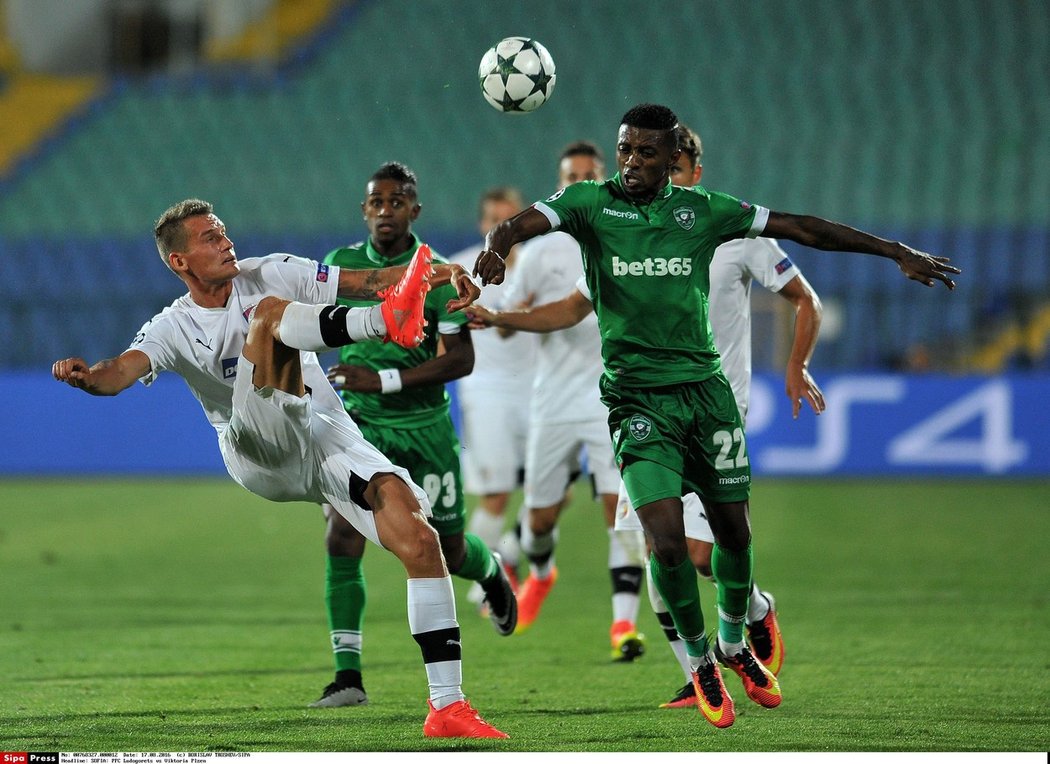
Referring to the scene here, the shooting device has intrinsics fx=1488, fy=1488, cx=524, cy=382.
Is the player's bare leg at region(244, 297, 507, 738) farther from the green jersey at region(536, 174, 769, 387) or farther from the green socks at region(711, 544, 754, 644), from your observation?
the green socks at region(711, 544, 754, 644)

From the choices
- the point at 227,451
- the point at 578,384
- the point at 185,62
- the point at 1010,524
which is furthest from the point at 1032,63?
the point at 227,451

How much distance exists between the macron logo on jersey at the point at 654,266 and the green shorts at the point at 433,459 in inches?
62.6

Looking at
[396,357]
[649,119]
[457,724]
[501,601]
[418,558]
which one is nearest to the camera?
[457,724]

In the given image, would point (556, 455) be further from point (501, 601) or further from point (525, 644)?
point (501, 601)

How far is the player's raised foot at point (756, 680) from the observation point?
559cm

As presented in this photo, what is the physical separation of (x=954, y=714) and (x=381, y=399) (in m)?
2.74

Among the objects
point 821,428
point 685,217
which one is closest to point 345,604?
point 685,217

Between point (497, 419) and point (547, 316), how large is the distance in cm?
292

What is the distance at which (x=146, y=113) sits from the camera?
2264 centimetres

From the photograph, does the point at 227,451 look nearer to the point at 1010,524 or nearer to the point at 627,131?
the point at 627,131

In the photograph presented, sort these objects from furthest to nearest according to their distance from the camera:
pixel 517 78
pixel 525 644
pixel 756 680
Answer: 1. pixel 525 644
2. pixel 517 78
3. pixel 756 680

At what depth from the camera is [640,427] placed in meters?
5.41

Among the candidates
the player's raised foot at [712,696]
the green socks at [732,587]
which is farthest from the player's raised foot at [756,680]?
the player's raised foot at [712,696]

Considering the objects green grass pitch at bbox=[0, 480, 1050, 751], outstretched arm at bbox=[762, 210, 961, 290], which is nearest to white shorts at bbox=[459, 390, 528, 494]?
green grass pitch at bbox=[0, 480, 1050, 751]
